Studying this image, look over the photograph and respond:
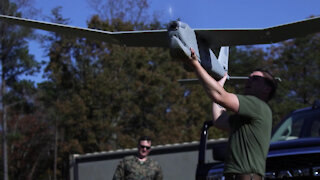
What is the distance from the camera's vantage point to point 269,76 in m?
3.53

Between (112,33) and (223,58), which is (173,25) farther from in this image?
(223,58)

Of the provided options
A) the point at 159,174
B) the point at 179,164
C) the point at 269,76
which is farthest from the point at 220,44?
the point at 179,164

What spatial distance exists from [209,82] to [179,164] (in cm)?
1224

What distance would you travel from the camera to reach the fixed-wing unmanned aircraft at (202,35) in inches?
138

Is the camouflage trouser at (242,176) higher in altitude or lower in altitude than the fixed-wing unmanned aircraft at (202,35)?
lower

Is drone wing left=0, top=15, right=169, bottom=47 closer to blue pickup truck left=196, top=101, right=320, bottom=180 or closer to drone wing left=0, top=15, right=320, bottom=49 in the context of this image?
drone wing left=0, top=15, right=320, bottom=49

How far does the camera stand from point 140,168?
6641 mm

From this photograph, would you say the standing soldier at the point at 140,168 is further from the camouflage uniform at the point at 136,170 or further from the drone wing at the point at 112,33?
the drone wing at the point at 112,33

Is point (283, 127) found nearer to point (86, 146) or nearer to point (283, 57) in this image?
point (86, 146)

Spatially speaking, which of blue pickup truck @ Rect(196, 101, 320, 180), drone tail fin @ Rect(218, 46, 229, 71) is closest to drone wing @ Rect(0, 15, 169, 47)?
drone tail fin @ Rect(218, 46, 229, 71)

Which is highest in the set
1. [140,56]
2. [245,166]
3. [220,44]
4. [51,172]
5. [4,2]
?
[140,56]

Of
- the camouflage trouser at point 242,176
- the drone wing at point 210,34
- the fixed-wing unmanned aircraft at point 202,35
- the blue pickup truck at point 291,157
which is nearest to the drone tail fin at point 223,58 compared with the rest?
the fixed-wing unmanned aircraft at point 202,35

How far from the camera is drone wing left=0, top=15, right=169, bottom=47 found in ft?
12.4

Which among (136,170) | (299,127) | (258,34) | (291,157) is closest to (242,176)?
(258,34)
